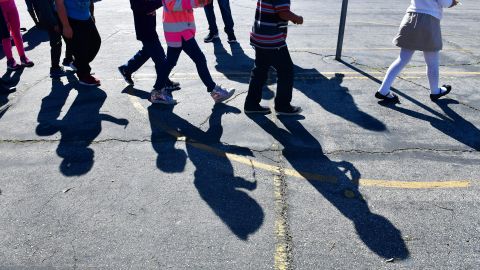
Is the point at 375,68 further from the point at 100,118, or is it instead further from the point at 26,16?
the point at 26,16

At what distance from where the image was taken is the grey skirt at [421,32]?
4.73 meters

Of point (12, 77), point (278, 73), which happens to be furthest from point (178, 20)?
point (12, 77)

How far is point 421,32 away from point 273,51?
6.29 feet

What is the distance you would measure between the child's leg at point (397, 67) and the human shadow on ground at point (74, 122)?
348 cm

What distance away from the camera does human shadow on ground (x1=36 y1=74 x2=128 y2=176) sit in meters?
3.98

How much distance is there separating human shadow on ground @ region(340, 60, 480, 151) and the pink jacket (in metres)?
2.77

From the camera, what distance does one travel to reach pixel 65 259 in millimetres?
2754

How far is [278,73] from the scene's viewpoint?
15.4 ft

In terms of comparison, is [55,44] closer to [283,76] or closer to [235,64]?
[235,64]

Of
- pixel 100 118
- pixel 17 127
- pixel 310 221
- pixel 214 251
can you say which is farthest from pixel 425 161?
pixel 17 127

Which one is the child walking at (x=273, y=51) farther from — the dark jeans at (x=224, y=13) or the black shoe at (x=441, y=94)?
the dark jeans at (x=224, y=13)

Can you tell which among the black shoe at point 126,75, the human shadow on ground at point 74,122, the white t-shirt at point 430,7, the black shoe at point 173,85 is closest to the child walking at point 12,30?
the human shadow on ground at point 74,122

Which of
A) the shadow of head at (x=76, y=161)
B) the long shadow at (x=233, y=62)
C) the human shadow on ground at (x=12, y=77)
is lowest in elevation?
the shadow of head at (x=76, y=161)

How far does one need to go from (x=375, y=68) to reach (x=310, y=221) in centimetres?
446
